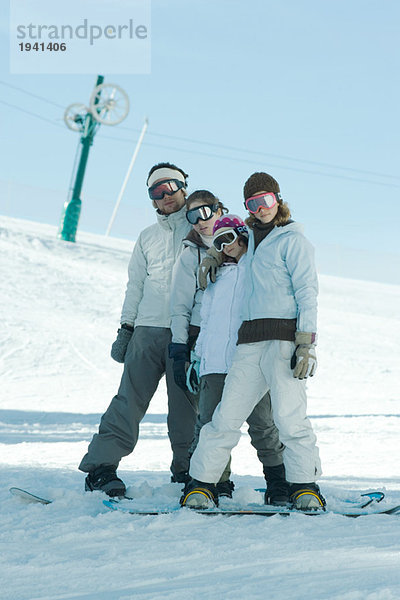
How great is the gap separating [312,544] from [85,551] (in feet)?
2.88

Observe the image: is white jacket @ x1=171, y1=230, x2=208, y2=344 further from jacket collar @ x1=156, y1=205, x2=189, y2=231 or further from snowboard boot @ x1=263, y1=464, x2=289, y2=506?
snowboard boot @ x1=263, y1=464, x2=289, y2=506

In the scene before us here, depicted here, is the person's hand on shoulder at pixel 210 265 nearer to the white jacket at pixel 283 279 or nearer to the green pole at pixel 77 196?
the white jacket at pixel 283 279

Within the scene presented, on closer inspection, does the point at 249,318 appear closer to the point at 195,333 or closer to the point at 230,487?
Result: the point at 195,333

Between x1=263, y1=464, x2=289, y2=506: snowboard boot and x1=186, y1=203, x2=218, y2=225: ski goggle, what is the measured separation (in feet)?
4.62

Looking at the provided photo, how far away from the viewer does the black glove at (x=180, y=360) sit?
392cm

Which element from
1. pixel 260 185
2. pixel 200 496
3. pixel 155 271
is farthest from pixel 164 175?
pixel 200 496

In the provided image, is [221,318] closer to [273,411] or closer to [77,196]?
[273,411]

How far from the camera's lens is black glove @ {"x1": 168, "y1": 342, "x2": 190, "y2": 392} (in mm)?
3918

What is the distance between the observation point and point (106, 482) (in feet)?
13.0

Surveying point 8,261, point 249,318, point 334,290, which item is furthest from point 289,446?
point 334,290

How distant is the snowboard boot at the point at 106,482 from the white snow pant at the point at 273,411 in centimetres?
53

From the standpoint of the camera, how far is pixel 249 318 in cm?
359

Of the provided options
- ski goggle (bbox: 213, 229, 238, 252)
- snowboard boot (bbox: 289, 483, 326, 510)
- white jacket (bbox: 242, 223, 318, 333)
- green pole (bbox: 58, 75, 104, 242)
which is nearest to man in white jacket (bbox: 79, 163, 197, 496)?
ski goggle (bbox: 213, 229, 238, 252)

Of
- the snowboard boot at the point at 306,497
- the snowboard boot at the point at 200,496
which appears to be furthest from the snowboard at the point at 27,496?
the snowboard boot at the point at 306,497
